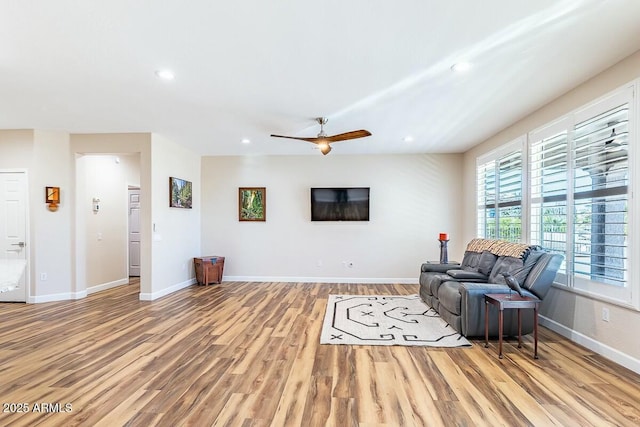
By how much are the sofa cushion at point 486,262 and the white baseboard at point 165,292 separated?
511cm

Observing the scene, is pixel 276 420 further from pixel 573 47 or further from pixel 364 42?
pixel 573 47

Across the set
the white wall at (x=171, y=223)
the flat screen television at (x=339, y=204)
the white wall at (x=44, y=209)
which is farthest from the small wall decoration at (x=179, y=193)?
the flat screen television at (x=339, y=204)

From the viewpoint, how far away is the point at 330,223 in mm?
7000

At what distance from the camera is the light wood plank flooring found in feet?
7.19

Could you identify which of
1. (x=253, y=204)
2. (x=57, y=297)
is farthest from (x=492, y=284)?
(x=57, y=297)

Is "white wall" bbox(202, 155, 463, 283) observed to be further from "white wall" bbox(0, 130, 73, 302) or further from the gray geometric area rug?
"white wall" bbox(0, 130, 73, 302)

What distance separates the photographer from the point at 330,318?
436 centimetres

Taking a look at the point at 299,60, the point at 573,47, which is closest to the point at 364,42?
the point at 299,60

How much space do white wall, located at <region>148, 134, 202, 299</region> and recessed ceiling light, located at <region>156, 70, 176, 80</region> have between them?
8.01ft

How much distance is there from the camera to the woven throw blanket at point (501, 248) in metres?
3.91

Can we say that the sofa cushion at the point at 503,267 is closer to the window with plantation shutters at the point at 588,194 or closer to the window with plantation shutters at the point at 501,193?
the window with plantation shutters at the point at 588,194

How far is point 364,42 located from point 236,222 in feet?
17.3

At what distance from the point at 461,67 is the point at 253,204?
5048mm

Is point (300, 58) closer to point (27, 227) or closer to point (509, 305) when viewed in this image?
point (509, 305)
